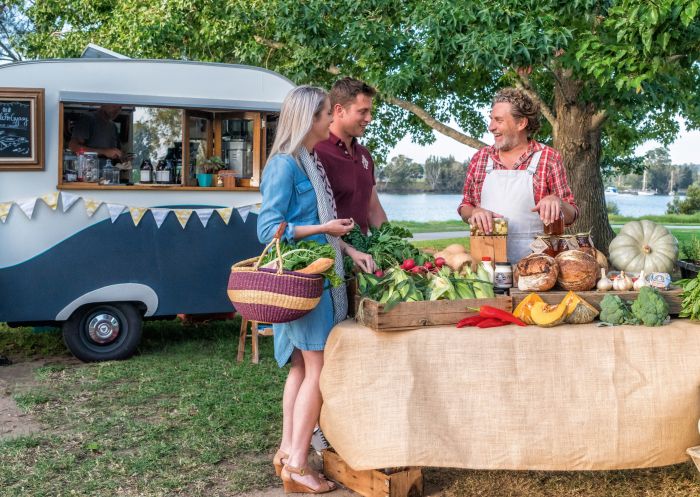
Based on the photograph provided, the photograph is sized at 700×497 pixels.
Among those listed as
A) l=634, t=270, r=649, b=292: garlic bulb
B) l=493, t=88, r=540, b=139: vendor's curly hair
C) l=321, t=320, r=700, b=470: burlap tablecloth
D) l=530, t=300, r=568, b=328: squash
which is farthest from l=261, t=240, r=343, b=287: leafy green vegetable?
l=634, t=270, r=649, b=292: garlic bulb

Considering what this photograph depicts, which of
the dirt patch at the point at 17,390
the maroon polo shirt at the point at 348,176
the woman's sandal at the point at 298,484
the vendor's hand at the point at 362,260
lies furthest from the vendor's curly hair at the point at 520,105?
the dirt patch at the point at 17,390

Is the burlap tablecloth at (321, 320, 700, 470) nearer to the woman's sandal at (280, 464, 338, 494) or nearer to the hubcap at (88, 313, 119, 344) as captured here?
the woman's sandal at (280, 464, 338, 494)

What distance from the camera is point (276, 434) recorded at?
5598 mm

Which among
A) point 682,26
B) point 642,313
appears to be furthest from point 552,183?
point 682,26

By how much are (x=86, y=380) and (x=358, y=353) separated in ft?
13.1

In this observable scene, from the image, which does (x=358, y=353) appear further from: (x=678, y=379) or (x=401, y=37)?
(x=401, y=37)

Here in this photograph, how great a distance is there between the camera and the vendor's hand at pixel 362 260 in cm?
432

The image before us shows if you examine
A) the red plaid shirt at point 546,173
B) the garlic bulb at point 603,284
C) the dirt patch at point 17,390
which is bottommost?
the dirt patch at point 17,390

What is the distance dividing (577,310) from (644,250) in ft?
2.78

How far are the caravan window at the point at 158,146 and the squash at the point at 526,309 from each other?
15.2 feet

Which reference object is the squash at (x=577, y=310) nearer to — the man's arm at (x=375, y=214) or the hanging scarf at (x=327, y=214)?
the hanging scarf at (x=327, y=214)

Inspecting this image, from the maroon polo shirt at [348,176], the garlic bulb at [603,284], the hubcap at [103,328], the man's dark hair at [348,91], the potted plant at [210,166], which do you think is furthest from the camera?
the potted plant at [210,166]

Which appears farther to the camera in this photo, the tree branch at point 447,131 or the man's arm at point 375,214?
the tree branch at point 447,131

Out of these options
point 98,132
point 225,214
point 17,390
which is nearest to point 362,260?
point 17,390
